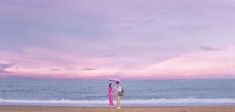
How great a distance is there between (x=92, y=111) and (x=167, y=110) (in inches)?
205

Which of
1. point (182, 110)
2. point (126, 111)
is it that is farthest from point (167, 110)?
point (126, 111)

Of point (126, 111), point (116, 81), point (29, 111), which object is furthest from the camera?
point (29, 111)

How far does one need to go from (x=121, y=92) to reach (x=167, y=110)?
4.77 metres

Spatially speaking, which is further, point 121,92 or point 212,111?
point 212,111

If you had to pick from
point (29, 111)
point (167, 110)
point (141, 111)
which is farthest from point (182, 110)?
point (29, 111)

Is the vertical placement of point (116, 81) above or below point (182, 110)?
above

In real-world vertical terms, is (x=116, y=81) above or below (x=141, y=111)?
above

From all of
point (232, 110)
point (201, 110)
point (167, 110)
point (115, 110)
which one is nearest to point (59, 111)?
point (115, 110)

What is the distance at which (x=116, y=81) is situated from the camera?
2739cm

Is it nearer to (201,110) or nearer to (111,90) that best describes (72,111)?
(111,90)

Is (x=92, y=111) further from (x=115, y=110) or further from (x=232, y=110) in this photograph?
(x=232, y=110)

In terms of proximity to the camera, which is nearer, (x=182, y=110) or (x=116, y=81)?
(x=116, y=81)

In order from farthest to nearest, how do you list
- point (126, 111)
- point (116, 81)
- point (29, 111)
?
point (29, 111), point (126, 111), point (116, 81)

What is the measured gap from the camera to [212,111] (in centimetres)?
2969
